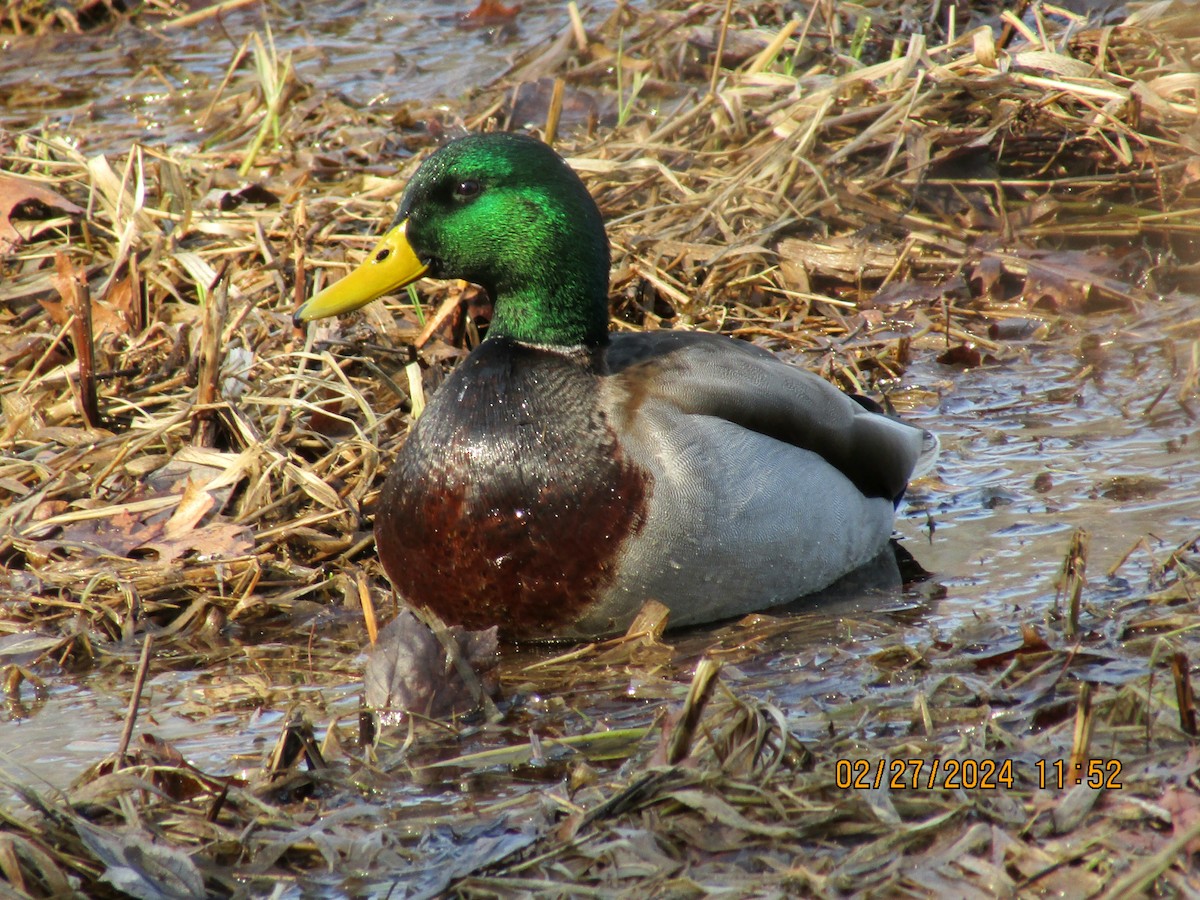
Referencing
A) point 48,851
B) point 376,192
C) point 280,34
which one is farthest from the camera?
point 280,34

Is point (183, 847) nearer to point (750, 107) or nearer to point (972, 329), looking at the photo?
point (972, 329)

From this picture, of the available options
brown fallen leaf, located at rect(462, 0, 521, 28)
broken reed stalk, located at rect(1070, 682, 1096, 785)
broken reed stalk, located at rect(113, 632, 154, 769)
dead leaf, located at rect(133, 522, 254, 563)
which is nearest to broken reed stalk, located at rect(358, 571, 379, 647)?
dead leaf, located at rect(133, 522, 254, 563)

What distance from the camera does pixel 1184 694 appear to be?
8.92 ft

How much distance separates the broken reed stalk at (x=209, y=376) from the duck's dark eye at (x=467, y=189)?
3.46 ft

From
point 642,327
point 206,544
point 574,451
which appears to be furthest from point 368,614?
point 642,327

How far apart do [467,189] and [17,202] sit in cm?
280

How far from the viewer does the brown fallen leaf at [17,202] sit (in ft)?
19.7

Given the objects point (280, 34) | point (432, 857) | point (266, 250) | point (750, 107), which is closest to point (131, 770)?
point (432, 857)

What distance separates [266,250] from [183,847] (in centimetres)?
338

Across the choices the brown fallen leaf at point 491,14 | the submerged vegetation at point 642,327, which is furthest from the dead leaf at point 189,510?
the brown fallen leaf at point 491,14

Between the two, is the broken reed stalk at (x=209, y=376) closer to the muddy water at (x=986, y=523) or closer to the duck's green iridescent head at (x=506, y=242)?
the duck's green iridescent head at (x=506, y=242)

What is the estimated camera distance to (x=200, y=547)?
167 inches

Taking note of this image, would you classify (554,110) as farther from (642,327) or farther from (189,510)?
(189,510)

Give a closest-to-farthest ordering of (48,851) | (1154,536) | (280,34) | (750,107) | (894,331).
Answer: (48,851) → (1154,536) → (894,331) → (750,107) → (280,34)
